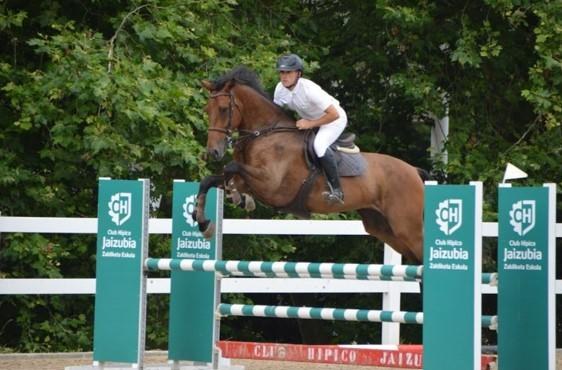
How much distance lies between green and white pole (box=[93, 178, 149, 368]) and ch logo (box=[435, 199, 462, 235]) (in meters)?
2.23

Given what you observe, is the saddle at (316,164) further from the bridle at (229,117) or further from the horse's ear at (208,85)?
the horse's ear at (208,85)

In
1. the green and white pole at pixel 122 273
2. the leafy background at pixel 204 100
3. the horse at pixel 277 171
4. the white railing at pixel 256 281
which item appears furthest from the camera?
the leafy background at pixel 204 100

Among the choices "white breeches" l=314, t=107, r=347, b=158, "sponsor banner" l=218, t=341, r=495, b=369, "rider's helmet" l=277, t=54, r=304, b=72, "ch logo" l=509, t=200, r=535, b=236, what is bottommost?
"sponsor banner" l=218, t=341, r=495, b=369

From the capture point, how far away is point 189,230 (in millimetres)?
8969

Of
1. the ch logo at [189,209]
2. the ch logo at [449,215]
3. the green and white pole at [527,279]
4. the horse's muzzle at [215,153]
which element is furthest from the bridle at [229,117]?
the ch logo at [449,215]

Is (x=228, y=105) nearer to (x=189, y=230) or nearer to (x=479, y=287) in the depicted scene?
(x=189, y=230)

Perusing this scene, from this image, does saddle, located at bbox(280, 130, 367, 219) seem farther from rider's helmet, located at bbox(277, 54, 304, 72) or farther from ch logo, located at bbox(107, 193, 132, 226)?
ch logo, located at bbox(107, 193, 132, 226)

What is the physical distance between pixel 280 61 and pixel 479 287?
274 cm

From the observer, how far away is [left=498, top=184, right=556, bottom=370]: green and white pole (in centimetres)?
740

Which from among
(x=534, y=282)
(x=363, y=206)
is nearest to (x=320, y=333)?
(x=363, y=206)

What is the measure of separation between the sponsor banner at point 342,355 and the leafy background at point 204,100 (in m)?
3.86

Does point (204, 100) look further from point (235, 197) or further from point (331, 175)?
point (235, 197)

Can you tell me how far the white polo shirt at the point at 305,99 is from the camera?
9227mm

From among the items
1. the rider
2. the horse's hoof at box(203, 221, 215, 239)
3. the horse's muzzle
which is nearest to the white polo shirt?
the rider
